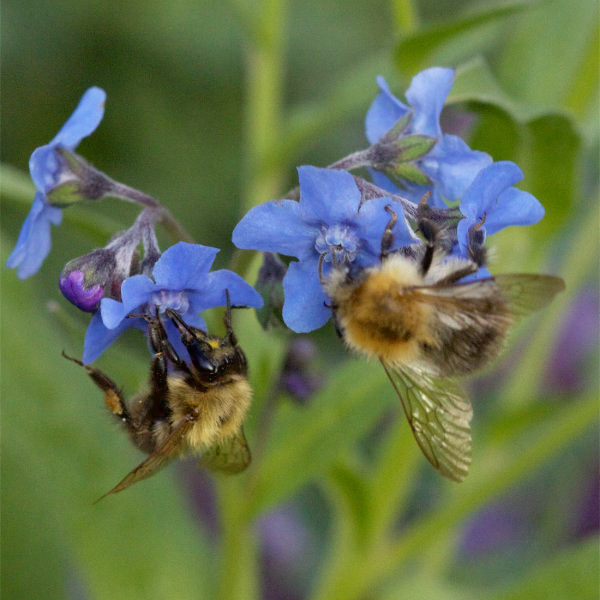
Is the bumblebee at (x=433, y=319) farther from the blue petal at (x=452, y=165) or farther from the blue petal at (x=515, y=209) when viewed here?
the blue petal at (x=452, y=165)

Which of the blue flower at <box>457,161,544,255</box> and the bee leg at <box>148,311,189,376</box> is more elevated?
the blue flower at <box>457,161,544,255</box>

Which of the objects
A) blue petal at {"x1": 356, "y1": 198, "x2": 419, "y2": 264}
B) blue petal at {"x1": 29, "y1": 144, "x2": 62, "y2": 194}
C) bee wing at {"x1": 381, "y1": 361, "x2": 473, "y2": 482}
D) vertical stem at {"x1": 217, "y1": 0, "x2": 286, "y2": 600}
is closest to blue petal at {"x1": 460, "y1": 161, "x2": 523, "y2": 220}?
blue petal at {"x1": 356, "y1": 198, "x2": 419, "y2": 264}

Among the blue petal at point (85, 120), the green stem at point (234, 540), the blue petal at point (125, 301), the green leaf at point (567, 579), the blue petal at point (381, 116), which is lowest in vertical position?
the green leaf at point (567, 579)

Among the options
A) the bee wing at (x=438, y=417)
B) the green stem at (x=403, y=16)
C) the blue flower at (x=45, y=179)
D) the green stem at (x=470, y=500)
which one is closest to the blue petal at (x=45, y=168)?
the blue flower at (x=45, y=179)

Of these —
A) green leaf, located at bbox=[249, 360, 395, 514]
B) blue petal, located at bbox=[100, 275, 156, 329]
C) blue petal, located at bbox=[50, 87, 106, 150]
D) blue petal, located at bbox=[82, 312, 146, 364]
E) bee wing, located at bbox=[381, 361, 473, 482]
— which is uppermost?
blue petal, located at bbox=[50, 87, 106, 150]

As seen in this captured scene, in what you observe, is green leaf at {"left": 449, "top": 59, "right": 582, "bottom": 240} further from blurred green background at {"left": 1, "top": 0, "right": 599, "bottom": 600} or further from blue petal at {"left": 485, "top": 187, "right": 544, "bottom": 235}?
blue petal at {"left": 485, "top": 187, "right": 544, "bottom": 235}

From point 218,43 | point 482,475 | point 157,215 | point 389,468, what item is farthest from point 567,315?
point 157,215
